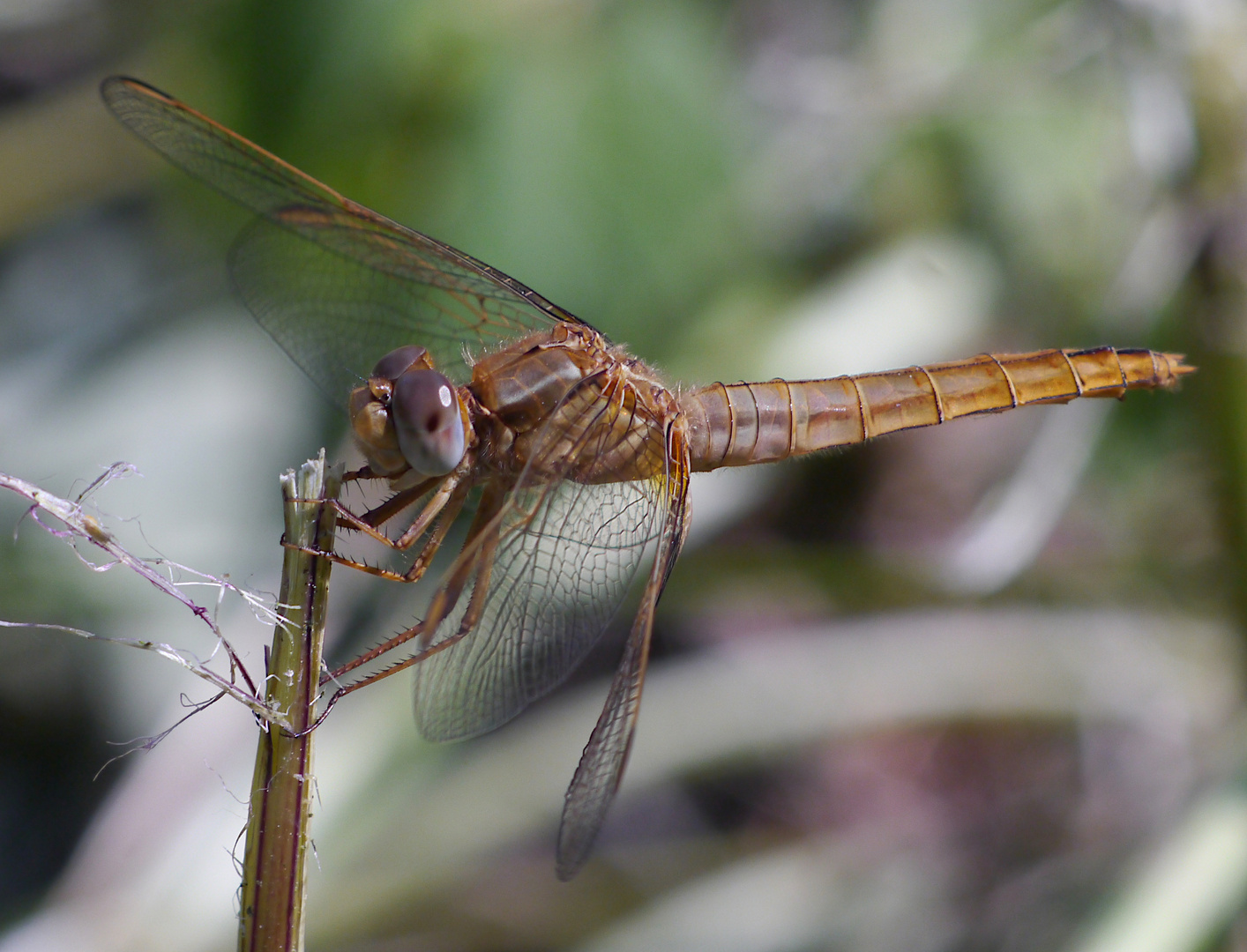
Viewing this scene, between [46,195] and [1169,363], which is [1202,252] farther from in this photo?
[46,195]

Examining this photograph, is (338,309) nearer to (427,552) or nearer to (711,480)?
(427,552)

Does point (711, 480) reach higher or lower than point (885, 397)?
higher

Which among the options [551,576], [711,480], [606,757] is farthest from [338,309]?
[711,480]

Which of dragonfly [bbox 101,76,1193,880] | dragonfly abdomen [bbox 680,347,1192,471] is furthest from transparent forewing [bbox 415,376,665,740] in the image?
dragonfly abdomen [bbox 680,347,1192,471]

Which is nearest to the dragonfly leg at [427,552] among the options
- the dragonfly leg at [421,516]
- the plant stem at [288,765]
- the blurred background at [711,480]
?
the dragonfly leg at [421,516]

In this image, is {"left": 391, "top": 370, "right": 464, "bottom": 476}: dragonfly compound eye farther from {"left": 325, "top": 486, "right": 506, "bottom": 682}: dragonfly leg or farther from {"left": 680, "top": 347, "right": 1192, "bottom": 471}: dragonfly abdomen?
{"left": 680, "top": 347, "right": 1192, "bottom": 471}: dragonfly abdomen

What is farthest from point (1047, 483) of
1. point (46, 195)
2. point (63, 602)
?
point (46, 195)

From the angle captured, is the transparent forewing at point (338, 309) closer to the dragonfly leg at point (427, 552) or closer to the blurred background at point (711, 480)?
the dragonfly leg at point (427, 552)
